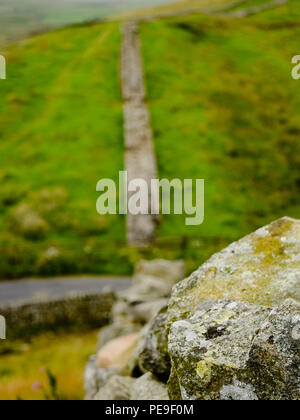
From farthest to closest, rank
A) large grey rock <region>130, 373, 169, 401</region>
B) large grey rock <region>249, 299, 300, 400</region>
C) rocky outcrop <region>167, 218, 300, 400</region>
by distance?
large grey rock <region>130, 373, 169, 401</region> < rocky outcrop <region>167, 218, 300, 400</region> < large grey rock <region>249, 299, 300, 400</region>

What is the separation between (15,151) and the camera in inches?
2143

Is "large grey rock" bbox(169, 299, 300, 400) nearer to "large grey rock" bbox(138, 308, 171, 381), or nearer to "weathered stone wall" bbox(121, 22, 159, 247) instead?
"large grey rock" bbox(138, 308, 171, 381)

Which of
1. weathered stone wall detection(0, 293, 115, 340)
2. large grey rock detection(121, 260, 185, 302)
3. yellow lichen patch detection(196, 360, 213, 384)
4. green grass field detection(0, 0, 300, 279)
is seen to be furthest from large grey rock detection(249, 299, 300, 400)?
green grass field detection(0, 0, 300, 279)

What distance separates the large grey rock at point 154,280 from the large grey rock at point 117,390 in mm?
9366

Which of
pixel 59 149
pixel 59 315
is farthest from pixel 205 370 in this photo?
pixel 59 149

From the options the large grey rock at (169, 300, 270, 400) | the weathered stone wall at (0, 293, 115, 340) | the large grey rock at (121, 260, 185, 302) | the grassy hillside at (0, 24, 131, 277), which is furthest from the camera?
the grassy hillside at (0, 24, 131, 277)

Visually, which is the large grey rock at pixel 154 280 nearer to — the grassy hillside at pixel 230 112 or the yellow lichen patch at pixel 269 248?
the yellow lichen patch at pixel 269 248

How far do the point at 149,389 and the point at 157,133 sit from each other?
52.6 m

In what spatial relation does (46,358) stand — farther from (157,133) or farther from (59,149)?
(157,133)

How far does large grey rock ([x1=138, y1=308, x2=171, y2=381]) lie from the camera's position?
251 inches

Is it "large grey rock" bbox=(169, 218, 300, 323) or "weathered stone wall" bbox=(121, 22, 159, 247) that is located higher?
"weathered stone wall" bbox=(121, 22, 159, 247)

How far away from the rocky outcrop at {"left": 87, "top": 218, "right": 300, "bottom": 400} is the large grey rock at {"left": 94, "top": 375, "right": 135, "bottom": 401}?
163mm

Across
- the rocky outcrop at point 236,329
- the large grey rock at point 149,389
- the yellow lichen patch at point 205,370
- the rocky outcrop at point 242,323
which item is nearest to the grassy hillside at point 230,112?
the large grey rock at point 149,389

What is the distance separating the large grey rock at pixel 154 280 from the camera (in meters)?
17.7
